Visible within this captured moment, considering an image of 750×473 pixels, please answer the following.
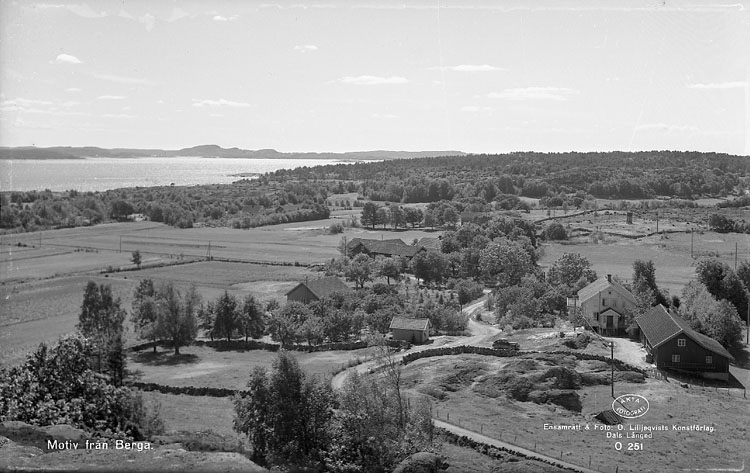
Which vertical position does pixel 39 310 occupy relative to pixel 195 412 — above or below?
above

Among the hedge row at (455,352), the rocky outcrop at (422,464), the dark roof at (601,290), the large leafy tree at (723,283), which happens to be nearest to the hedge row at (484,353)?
the hedge row at (455,352)

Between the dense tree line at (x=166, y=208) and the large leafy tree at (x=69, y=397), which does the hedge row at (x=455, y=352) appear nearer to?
the large leafy tree at (x=69, y=397)

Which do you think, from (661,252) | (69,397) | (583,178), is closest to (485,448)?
(69,397)

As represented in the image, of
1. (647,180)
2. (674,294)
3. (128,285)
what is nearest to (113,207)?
(128,285)

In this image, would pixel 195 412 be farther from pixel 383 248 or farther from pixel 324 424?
pixel 383 248

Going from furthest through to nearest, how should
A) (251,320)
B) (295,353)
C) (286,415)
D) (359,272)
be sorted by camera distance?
(359,272)
(251,320)
(295,353)
(286,415)

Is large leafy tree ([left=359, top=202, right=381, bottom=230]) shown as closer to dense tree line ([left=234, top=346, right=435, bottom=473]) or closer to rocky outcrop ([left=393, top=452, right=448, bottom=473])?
dense tree line ([left=234, top=346, right=435, bottom=473])
